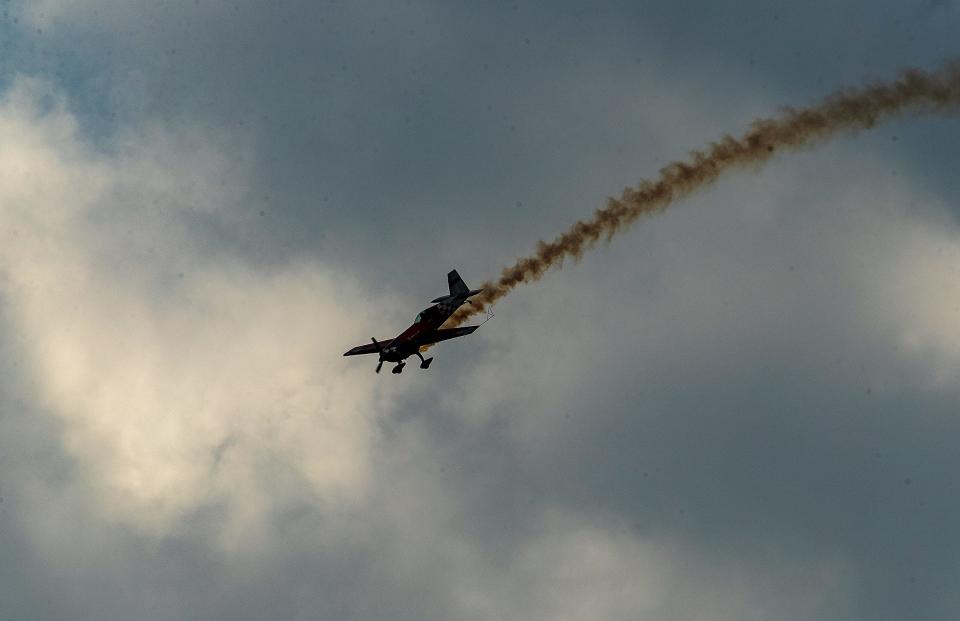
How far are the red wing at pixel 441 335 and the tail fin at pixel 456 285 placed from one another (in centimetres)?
315

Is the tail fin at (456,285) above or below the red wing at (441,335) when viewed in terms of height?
above

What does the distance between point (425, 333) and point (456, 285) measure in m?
5.34

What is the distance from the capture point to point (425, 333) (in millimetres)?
107812

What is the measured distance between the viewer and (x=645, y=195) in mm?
100688

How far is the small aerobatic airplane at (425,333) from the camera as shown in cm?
10688

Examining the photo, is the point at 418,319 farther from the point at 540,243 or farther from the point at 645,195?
the point at 645,195

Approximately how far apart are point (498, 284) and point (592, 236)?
946cm

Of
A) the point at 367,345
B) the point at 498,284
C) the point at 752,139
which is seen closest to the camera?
the point at 752,139

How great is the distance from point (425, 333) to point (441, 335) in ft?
4.75

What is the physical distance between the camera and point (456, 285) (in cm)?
10969

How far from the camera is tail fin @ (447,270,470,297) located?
A: 10888 centimetres

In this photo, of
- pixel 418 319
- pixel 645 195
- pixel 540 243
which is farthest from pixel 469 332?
pixel 645 195

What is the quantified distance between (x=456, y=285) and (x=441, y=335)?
15.9ft

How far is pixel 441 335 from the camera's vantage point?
10819 cm
